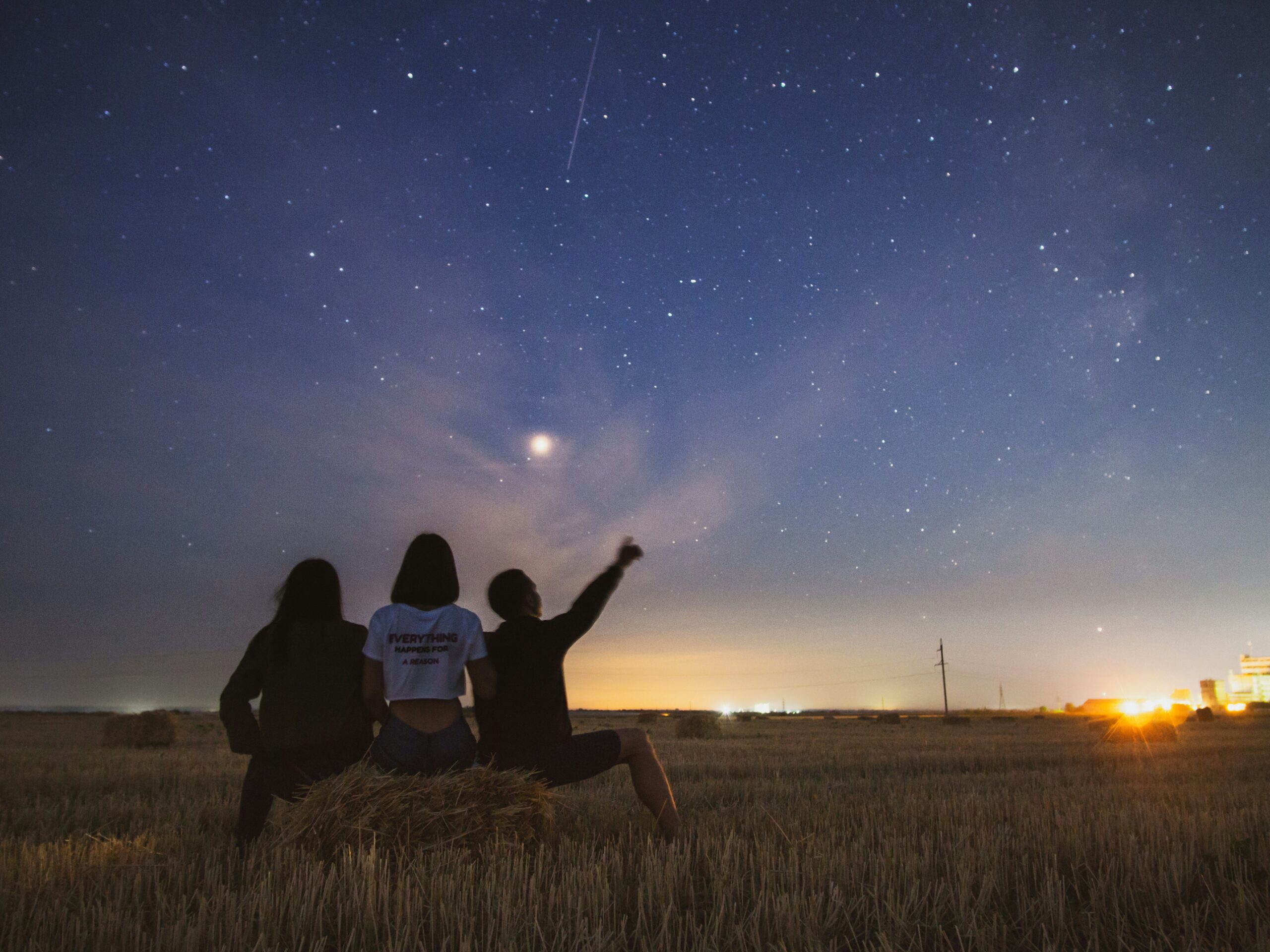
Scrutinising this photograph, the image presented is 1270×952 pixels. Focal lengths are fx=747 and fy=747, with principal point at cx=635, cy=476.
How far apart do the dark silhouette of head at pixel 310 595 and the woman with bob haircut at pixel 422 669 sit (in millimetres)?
453

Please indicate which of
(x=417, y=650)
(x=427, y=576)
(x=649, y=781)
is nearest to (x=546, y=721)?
(x=649, y=781)

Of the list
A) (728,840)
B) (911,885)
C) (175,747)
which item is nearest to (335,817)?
(728,840)

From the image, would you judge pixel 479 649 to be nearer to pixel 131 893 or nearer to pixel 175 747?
pixel 131 893

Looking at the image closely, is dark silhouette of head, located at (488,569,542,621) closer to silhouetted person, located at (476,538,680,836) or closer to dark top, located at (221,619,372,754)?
silhouetted person, located at (476,538,680,836)

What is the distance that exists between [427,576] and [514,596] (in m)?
0.63

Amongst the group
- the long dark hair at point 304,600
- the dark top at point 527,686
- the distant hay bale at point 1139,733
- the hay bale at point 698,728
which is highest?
the long dark hair at point 304,600

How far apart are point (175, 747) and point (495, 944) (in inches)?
877

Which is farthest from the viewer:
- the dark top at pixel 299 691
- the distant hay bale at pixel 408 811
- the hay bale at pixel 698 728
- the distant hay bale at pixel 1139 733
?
the hay bale at pixel 698 728

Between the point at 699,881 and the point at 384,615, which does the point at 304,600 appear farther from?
the point at 699,881

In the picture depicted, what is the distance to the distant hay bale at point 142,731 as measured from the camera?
22703 mm

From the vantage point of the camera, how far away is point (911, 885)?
11.1 ft

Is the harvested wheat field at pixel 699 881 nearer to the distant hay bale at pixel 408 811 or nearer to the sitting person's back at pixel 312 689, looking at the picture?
the distant hay bale at pixel 408 811

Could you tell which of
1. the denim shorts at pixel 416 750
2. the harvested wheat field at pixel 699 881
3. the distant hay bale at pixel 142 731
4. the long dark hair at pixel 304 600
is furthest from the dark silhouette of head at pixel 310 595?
the distant hay bale at pixel 142 731

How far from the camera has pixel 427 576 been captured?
4.50 metres
